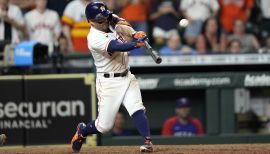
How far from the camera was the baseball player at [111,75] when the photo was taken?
756 cm

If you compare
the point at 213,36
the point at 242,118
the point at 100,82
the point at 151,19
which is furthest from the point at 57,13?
the point at 100,82

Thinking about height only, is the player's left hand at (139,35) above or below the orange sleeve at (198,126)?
above

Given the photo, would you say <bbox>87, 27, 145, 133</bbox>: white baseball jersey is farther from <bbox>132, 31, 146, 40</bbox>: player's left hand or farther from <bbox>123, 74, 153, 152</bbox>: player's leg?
<bbox>132, 31, 146, 40</bbox>: player's left hand

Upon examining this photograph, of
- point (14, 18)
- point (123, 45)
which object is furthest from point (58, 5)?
point (123, 45)

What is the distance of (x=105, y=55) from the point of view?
301 inches

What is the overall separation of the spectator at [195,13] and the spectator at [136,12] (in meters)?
0.61

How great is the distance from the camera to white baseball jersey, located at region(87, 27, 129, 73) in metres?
7.55

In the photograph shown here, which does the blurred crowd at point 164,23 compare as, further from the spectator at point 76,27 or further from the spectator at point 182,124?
the spectator at point 182,124

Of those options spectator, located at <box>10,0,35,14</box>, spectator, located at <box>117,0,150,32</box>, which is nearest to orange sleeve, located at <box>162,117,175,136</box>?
spectator, located at <box>117,0,150,32</box>

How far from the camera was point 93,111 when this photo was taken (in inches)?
412

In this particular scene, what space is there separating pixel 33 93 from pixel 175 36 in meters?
2.45

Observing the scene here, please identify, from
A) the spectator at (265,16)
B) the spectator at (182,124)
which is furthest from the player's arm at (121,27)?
the spectator at (265,16)

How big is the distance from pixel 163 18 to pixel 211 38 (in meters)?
0.84

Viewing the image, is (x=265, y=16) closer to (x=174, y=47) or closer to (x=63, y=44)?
(x=174, y=47)
